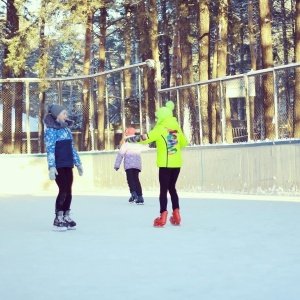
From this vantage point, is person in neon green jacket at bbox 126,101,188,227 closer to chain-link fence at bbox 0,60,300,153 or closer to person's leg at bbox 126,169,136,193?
person's leg at bbox 126,169,136,193

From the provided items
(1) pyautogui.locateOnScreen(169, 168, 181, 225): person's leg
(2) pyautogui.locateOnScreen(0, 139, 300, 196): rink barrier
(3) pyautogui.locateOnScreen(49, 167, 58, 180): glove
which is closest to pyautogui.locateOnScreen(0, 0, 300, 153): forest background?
A: (2) pyautogui.locateOnScreen(0, 139, 300, 196): rink barrier

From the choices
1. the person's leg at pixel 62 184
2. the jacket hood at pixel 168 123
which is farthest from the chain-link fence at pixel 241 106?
the person's leg at pixel 62 184

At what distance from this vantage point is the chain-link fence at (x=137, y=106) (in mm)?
18922

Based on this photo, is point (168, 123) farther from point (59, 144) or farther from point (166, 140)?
point (59, 144)

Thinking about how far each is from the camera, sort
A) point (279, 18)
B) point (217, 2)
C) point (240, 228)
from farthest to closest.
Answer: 1. point (279, 18)
2. point (217, 2)
3. point (240, 228)

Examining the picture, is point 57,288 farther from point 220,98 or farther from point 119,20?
point 119,20

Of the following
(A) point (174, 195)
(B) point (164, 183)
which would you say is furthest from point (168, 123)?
(A) point (174, 195)

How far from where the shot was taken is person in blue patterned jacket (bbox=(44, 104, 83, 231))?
37.4 ft

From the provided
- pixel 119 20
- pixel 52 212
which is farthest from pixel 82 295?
pixel 119 20

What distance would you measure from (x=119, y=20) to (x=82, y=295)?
33.4 metres

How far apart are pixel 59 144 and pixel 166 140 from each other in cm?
142

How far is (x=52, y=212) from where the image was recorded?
49.5ft

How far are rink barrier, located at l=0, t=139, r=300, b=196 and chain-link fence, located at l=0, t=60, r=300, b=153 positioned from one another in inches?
11.2

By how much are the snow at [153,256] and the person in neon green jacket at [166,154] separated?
0.87 ft
